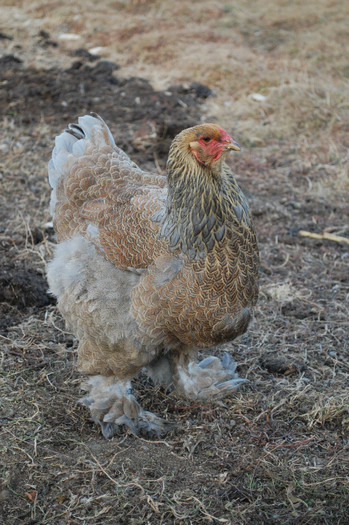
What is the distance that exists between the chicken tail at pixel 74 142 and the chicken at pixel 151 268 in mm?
27

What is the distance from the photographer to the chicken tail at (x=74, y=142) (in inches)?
160

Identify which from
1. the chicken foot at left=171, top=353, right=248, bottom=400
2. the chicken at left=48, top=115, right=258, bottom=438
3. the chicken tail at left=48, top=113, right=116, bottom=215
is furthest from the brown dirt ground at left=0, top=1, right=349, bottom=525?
the chicken tail at left=48, top=113, right=116, bottom=215

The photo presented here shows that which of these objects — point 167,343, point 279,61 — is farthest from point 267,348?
point 279,61

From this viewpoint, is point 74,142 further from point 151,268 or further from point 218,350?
point 218,350

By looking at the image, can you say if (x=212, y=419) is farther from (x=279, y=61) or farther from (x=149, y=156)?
(x=279, y=61)

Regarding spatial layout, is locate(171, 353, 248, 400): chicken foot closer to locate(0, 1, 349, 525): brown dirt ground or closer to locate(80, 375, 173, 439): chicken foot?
locate(0, 1, 349, 525): brown dirt ground

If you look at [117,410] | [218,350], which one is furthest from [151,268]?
[218,350]

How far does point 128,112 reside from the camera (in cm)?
795

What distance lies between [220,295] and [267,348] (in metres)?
1.34

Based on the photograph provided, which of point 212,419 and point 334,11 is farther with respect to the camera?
point 334,11

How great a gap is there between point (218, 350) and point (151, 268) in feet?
4.56

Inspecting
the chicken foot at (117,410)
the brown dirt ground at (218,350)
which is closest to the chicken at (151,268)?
the chicken foot at (117,410)

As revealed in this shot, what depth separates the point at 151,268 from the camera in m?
3.26

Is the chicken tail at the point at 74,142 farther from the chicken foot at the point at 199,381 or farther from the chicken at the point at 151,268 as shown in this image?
the chicken foot at the point at 199,381
